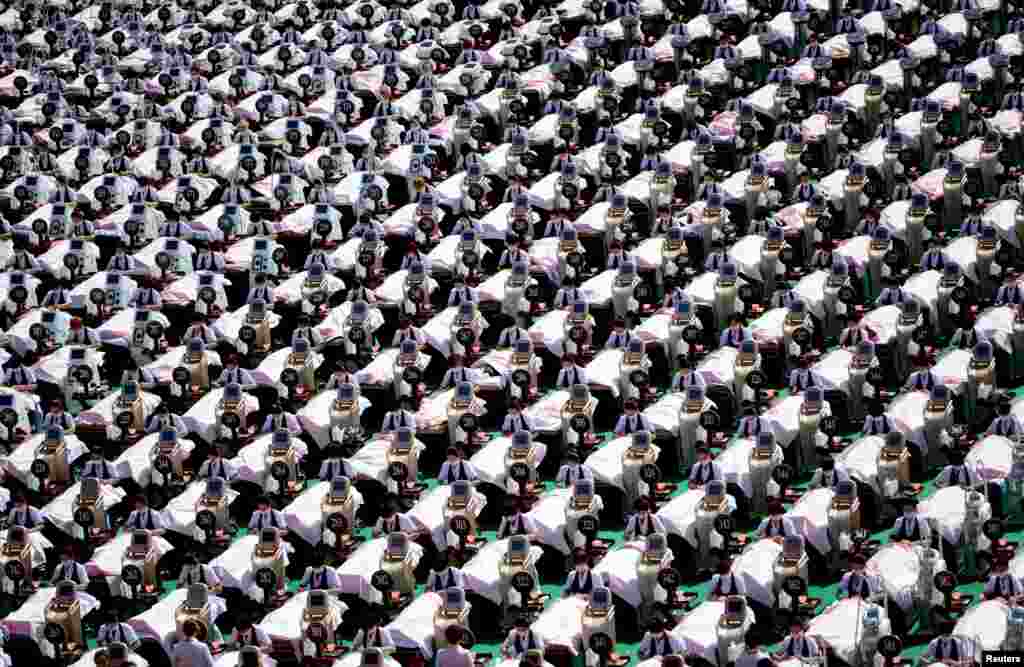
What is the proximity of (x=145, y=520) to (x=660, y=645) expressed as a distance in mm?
11944

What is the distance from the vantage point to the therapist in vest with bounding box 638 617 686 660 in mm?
53625

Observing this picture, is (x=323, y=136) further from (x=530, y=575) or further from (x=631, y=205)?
(x=530, y=575)

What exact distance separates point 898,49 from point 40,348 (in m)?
25.4

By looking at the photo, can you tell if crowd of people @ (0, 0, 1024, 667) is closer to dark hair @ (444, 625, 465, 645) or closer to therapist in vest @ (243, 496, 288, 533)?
therapist in vest @ (243, 496, 288, 533)

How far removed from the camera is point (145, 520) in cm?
5925

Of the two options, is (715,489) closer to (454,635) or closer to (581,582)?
(581,582)

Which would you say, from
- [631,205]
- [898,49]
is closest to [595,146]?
[631,205]

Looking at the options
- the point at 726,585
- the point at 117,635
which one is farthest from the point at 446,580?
the point at 117,635

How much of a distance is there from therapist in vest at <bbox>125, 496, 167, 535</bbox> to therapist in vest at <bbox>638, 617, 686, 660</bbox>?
11319mm

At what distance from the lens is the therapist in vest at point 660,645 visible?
176 feet

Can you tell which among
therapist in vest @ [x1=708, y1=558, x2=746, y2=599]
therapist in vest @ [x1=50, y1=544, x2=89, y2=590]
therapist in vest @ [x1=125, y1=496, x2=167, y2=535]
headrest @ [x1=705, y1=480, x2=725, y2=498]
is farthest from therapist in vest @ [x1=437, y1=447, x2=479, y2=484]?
therapist in vest @ [x1=50, y1=544, x2=89, y2=590]

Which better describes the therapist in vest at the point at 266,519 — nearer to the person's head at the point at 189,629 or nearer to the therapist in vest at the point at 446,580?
the person's head at the point at 189,629

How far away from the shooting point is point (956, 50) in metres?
76.9

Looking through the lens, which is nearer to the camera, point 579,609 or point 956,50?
point 579,609
